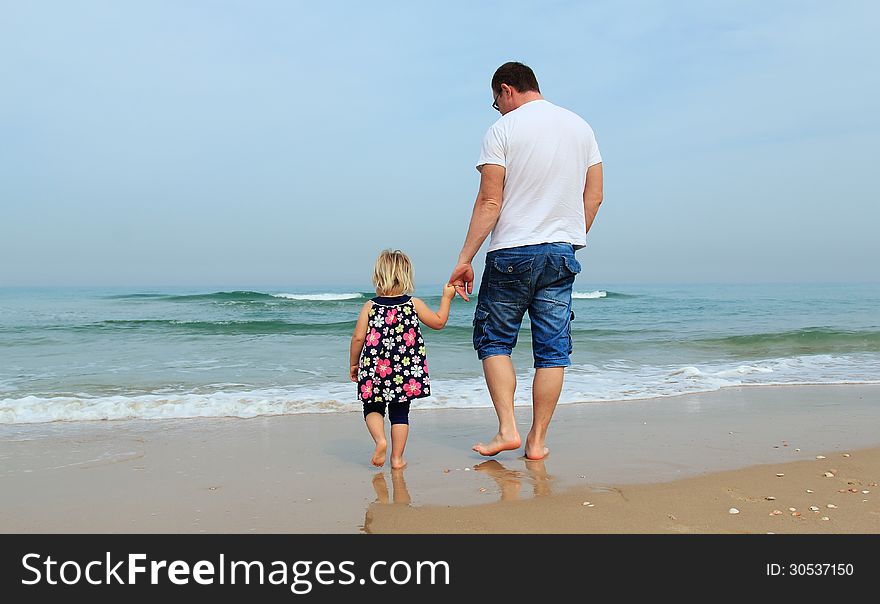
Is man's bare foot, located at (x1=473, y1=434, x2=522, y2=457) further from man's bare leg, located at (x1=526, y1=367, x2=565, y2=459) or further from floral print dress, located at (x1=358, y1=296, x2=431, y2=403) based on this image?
floral print dress, located at (x1=358, y1=296, x2=431, y2=403)

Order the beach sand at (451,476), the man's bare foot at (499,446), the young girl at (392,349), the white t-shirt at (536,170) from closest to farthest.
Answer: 1. the beach sand at (451,476)
2. the white t-shirt at (536,170)
3. the man's bare foot at (499,446)
4. the young girl at (392,349)

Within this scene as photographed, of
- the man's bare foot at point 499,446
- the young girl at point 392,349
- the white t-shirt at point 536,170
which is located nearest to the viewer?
the white t-shirt at point 536,170

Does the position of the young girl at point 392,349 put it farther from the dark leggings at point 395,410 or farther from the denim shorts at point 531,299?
the denim shorts at point 531,299

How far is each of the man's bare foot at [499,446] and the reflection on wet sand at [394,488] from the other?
1.42 ft

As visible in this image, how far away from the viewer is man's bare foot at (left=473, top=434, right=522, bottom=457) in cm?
355

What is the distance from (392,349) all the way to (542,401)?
818 millimetres

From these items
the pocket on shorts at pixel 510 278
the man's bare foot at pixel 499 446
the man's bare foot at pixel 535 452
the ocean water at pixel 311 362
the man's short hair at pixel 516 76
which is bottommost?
the ocean water at pixel 311 362

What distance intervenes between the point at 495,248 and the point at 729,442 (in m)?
1.83

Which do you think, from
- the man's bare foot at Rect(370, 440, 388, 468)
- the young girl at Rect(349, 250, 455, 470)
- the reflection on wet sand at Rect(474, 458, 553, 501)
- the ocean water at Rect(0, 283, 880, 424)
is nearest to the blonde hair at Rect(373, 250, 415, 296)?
the young girl at Rect(349, 250, 455, 470)

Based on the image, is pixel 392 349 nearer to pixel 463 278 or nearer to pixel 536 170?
pixel 463 278

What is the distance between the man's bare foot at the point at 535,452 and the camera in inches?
144

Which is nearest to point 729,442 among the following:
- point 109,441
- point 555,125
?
point 555,125

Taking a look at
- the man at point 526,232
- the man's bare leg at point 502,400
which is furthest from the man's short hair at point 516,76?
the man's bare leg at point 502,400
